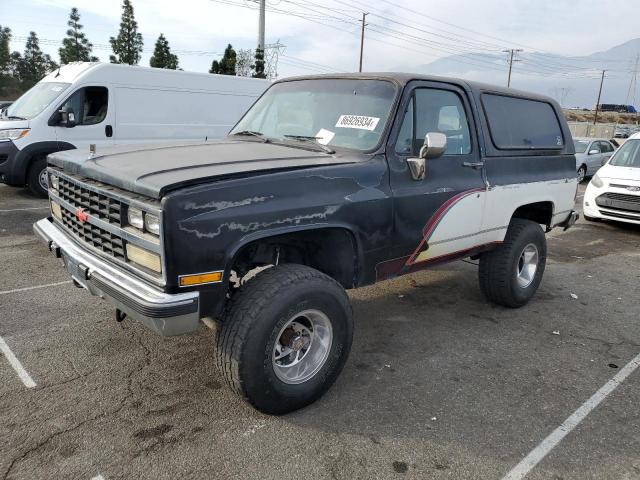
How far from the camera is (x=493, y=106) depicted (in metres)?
4.48

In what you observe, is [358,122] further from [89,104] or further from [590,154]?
[590,154]

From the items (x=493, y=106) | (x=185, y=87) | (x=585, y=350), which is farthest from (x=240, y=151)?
(x=185, y=87)

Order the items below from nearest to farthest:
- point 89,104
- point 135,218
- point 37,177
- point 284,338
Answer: point 135,218, point 284,338, point 37,177, point 89,104

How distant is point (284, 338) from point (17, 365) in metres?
1.95

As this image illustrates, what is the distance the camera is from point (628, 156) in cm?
959

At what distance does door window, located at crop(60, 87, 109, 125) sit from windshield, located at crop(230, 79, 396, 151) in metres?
6.97

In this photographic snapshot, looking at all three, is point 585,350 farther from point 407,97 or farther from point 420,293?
point 407,97

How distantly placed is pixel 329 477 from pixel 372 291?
2.89 m

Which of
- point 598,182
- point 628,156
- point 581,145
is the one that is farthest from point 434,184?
point 581,145

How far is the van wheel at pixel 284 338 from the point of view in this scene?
2766 millimetres

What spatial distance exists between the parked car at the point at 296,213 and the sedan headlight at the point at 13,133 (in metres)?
6.78

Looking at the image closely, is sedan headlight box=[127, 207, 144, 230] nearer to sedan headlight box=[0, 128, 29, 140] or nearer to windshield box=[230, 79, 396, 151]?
windshield box=[230, 79, 396, 151]

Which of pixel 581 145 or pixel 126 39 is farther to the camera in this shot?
pixel 126 39

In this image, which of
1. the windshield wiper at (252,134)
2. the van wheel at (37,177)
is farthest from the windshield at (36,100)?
the windshield wiper at (252,134)
